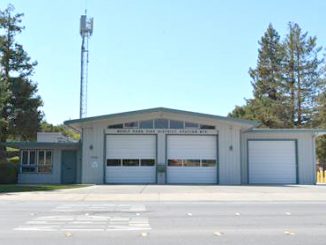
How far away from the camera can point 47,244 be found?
9461mm

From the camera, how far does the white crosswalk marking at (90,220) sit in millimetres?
11758

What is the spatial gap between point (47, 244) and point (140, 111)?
23153 millimetres

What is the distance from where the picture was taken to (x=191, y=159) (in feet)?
110

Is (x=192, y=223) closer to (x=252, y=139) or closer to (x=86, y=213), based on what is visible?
(x=86, y=213)

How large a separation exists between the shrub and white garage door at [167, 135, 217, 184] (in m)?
9.79

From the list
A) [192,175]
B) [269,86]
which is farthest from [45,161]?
[269,86]

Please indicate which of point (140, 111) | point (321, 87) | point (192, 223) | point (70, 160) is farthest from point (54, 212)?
point (321, 87)

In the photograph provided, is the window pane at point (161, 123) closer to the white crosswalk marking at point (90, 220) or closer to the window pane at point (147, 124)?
the window pane at point (147, 124)

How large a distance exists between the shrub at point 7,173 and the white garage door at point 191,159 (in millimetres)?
9793

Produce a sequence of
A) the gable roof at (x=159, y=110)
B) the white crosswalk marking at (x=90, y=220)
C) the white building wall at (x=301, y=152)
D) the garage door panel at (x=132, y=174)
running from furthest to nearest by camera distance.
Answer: the white building wall at (x=301, y=152), the garage door panel at (x=132, y=174), the gable roof at (x=159, y=110), the white crosswalk marking at (x=90, y=220)

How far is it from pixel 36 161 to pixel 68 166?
2.10m

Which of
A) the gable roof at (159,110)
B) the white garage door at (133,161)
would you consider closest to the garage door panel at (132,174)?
the white garage door at (133,161)

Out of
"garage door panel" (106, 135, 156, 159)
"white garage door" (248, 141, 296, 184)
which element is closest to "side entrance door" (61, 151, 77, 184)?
"garage door panel" (106, 135, 156, 159)

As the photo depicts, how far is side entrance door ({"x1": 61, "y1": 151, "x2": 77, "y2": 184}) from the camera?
35353mm
